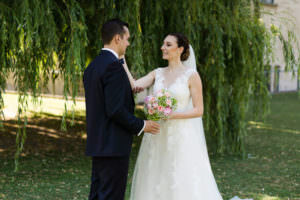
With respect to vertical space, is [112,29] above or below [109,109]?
above

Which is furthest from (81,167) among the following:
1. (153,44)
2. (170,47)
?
(170,47)

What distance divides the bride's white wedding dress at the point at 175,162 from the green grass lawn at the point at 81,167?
1411 mm

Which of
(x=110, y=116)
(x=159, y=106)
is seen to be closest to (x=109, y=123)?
(x=110, y=116)

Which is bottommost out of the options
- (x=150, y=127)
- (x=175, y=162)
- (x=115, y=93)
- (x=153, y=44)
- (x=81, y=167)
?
(x=81, y=167)

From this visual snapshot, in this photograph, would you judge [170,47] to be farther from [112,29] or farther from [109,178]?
[109,178]

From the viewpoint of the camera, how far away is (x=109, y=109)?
290 cm

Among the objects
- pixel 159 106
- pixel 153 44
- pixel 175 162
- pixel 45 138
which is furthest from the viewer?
pixel 45 138

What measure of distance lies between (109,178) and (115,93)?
67cm

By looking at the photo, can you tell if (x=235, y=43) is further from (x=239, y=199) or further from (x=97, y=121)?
(x=97, y=121)

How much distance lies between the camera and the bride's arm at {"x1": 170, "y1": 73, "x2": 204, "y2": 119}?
A: 374cm

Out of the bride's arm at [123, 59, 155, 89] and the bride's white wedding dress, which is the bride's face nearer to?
the bride's white wedding dress

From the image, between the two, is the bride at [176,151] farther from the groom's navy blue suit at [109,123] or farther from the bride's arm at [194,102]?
the groom's navy blue suit at [109,123]

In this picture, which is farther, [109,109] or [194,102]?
[194,102]

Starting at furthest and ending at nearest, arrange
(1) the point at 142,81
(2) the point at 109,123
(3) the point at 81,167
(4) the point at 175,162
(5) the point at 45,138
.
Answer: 1. (5) the point at 45,138
2. (3) the point at 81,167
3. (1) the point at 142,81
4. (4) the point at 175,162
5. (2) the point at 109,123
